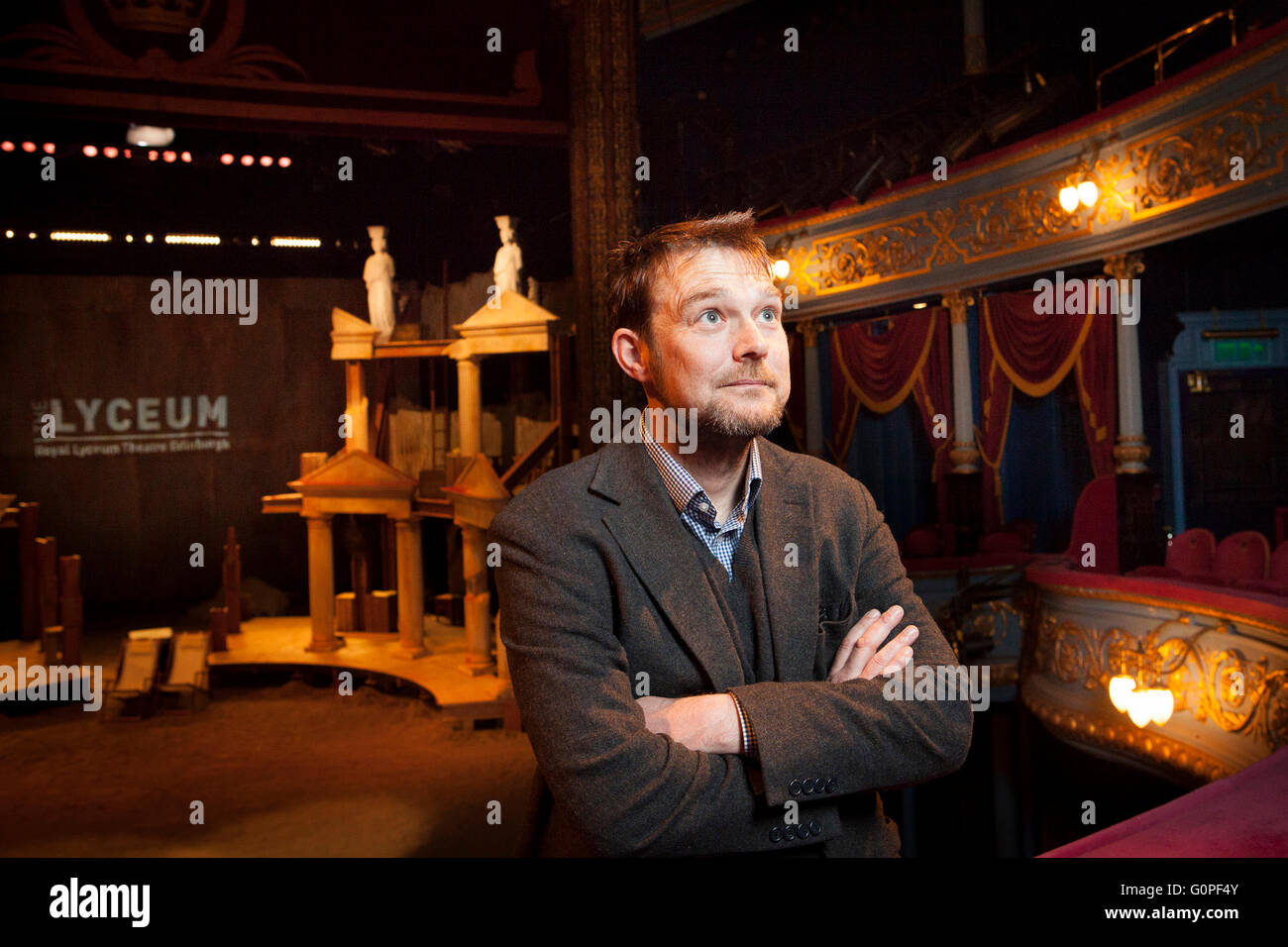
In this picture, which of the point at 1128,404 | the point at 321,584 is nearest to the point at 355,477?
the point at 321,584

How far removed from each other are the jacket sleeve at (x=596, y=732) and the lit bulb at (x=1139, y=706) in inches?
195

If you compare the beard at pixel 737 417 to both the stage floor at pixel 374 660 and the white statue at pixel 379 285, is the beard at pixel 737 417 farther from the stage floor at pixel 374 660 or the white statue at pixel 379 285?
the white statue at pixel 379 285

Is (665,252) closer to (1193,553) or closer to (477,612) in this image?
(477,612)

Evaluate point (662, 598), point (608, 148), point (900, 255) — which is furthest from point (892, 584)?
point (900, 255)

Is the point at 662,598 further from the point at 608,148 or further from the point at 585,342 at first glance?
the point at 608,148

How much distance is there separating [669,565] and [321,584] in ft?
21.2

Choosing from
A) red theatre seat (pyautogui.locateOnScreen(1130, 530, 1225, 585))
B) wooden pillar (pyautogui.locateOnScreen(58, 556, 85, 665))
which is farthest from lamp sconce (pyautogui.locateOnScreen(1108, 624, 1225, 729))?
wooden pillar (pyautogui.locateOnScreen(58, 556, 85, 665))

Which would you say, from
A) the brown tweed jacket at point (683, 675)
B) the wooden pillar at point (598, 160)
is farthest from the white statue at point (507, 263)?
the brown tweed jacket at point (683, 675)

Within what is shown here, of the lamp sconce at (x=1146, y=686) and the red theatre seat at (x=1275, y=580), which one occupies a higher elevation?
the red theatre seat at (x=1275, y=580)

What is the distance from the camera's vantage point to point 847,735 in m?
1.35

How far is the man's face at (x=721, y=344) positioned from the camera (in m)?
1.44

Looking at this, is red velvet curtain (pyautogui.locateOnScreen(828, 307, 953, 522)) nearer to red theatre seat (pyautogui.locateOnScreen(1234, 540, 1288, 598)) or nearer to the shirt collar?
red theatre seat (pyautogui.locateOnScreen(1234, 540, 1288, 598))

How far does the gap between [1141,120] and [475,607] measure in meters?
6.10

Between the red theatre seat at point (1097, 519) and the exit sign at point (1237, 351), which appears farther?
the exit sign at point (1237, 351)
